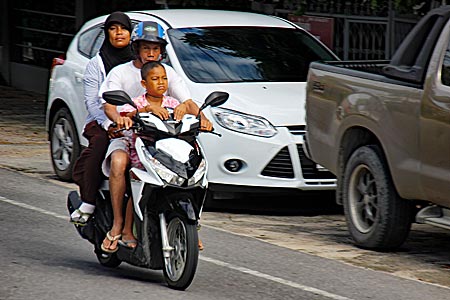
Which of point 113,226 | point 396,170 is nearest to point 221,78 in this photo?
point 396,170

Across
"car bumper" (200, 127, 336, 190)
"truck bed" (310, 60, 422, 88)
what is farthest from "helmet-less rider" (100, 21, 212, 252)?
"car bumper" (200, 127, 336, 190)

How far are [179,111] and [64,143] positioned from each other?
525 centimetres

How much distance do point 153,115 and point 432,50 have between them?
8.21 feet

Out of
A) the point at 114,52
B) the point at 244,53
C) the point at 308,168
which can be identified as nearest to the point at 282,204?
the point at 308,168

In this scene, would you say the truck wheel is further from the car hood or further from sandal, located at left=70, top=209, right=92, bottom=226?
sandal, located at left=70, top=209, right=92, bottom=226

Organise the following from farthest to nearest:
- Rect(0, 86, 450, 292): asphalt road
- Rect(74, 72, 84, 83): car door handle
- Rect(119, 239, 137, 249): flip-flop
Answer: Rect(74, 72, 84, 83): car door handle < Rect(0, 86, 450, 292): asphalt road < Rect(119, 239, 137, 249): flip-flop

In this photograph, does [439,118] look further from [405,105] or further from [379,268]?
[379,268]

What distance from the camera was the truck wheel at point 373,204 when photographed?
29.4ft

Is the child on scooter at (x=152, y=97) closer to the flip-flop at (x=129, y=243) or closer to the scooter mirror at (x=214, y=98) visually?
the scooter mirror at (x=214, y=98)

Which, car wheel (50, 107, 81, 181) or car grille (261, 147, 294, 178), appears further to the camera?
car wheel (50, 107, 81, 181)

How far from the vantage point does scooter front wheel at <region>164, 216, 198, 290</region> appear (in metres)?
7.12

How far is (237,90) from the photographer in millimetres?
10930

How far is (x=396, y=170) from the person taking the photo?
28.9 feet

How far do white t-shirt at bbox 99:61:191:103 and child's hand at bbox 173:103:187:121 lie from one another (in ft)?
0.79
